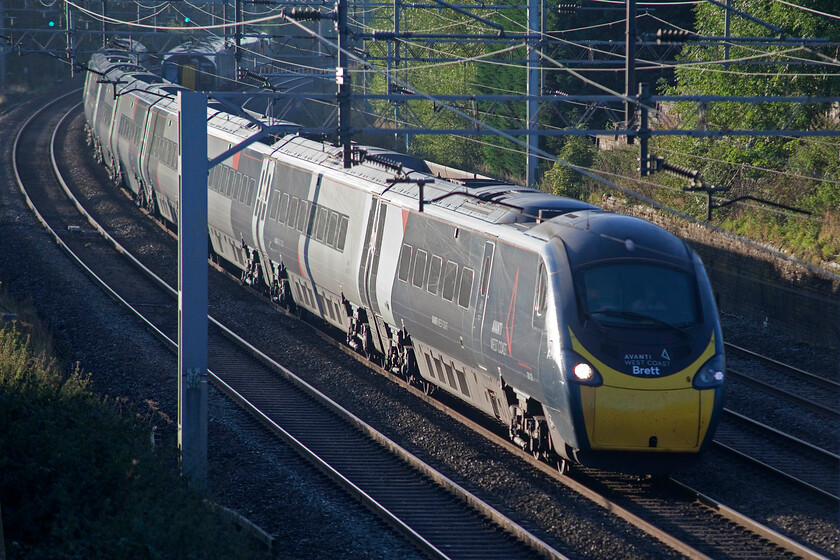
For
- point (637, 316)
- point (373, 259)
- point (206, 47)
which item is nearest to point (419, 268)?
point (373, 259)

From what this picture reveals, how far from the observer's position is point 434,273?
51.1 feet

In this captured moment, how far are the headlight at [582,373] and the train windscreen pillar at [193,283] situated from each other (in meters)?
4.51

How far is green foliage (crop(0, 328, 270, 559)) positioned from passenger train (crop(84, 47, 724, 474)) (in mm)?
4287

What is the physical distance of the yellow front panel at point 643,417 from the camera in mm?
11693

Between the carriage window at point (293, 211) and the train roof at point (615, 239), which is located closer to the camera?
the train roof at point (615, 239)

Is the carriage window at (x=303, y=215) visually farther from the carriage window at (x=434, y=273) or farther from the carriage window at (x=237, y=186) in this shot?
the carriage window at (x=434, y=273)

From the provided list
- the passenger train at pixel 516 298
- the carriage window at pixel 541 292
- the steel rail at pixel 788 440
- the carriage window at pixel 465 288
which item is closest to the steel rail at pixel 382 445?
the passenger train at pixel 516 298

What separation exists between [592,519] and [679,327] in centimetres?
244

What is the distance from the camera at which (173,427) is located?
1509 centimetres

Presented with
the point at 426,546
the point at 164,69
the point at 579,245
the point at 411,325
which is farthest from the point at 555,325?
the point at 164,69

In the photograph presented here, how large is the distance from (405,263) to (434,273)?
1068 millimetres

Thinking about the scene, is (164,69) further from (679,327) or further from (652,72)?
(679,327)

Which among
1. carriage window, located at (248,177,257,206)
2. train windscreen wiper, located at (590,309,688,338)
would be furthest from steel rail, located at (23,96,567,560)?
carriage window, located at (248,177,257,206)

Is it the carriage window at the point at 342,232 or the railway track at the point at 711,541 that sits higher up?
the carriage window at the point at 342,232
